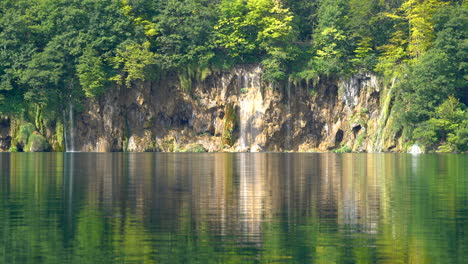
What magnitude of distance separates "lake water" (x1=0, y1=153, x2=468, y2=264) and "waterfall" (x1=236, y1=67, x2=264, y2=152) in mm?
79155

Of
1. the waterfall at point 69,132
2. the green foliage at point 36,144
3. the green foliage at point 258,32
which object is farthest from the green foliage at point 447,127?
the green foliage at point 36,144

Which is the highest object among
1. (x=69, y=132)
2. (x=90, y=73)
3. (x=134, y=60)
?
(x=134, y=60)

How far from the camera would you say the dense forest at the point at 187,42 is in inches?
4916

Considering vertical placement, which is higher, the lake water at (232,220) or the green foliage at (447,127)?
the green foliage at (447,127)

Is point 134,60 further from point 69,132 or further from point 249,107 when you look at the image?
point 249,107

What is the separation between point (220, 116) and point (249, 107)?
480cm

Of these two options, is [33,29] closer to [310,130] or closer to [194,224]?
[310,130]

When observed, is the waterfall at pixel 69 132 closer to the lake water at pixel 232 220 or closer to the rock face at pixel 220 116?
the rock face at pixel 220 116

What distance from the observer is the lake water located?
25781mm

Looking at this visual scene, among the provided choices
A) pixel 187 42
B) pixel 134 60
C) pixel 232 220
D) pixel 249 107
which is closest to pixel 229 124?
pixel 249 107

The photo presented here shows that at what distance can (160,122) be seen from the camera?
13625 centimetres

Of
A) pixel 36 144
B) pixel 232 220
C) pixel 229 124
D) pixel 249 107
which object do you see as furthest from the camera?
pixel 249 107

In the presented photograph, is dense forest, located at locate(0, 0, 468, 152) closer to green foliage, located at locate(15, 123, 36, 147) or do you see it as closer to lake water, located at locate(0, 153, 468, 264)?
green foliage, located at locate(15, 123, 36, 147)

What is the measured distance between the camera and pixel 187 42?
13275 cm
